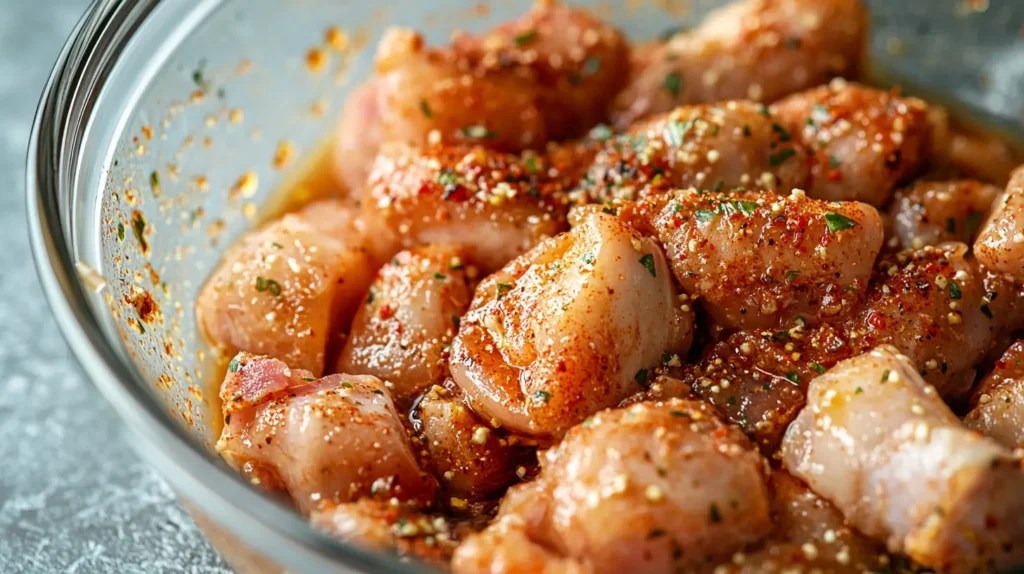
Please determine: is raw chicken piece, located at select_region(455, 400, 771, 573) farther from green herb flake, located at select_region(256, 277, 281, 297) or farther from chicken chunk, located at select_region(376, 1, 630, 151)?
chicken chunk, located at select_region(376, 1, 630, 151)

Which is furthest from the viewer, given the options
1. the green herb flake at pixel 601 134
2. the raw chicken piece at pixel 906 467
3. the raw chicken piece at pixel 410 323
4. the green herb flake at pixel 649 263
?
the green herb flake at pixel 601 134

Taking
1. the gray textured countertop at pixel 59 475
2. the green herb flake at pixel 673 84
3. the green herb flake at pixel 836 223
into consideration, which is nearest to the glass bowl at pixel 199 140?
the gray textured countertop at pixel 59 475

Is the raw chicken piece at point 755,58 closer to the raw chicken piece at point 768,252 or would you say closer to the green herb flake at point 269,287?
the raw chicken piece at point 768,252

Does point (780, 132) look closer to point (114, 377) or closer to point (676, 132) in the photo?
point (676, 132)

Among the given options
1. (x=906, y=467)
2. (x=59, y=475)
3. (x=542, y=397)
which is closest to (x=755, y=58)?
(x=542, y=397)

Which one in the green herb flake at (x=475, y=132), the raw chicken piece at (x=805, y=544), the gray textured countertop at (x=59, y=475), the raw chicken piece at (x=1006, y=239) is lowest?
the gray textured countertop at (x=59, y=475)

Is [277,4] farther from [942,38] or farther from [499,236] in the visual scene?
[942,38]
